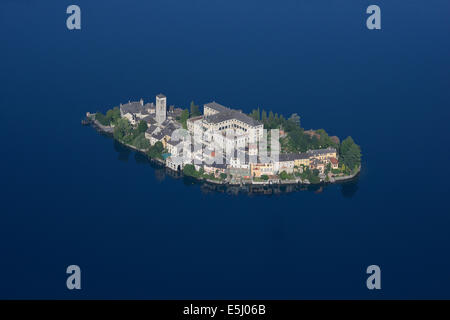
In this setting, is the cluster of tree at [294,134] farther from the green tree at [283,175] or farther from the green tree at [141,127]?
the green tree at [141,127]

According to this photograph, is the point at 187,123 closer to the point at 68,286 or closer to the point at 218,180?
the point at 218,180

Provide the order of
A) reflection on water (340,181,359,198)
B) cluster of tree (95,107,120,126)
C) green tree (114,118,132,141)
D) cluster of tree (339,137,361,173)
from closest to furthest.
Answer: reflection on water (340,181,359,198), cluster of tree (339,137,361,173), green tree (114,118,132,141), cluster of tree (95,107,120,126)

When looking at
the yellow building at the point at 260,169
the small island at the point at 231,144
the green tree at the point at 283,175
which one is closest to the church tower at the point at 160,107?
the small island at the point at 231,144

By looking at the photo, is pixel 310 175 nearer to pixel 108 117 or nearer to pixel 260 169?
pixel 260 169

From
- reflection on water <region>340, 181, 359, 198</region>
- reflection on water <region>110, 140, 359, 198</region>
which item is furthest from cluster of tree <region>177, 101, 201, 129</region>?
reflection on water <region>340, 181, 359, 198</region>

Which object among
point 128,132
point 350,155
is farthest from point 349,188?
point 128,132

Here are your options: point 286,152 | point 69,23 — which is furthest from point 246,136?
point 69,23

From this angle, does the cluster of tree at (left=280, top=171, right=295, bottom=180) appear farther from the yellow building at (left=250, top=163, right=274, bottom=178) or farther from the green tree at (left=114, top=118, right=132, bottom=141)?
the green tree at (left=114, top=118, right=132, bottom=141)
